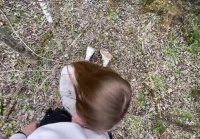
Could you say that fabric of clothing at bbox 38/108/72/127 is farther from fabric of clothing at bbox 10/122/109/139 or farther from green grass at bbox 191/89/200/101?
green grass at bbox 191/89/200/101

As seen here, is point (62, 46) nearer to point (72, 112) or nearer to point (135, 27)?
point (135, 27)

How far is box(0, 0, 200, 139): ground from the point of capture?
2.73 metres

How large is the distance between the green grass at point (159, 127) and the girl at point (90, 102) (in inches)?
44.0

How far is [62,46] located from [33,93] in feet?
1.23

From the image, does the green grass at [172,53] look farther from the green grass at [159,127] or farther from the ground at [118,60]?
the green grass at [159,127]

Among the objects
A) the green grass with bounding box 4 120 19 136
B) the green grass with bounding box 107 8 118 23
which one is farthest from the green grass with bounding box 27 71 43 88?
the green grass with bounding box 107 8 118 23

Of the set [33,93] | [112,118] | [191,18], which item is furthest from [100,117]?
[191,18]

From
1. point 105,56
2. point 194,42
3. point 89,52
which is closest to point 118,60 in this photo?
point 105,56

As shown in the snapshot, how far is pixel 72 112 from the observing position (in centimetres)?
169

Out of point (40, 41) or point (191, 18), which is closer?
point (40, 41)

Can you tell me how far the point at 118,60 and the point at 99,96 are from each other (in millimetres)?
1293

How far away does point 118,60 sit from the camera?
113 inches

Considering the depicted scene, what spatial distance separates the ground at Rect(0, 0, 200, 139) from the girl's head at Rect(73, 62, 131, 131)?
43.6 inches

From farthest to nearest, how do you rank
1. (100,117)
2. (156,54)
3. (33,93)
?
(156,54) → (33,93) → (100,117)
